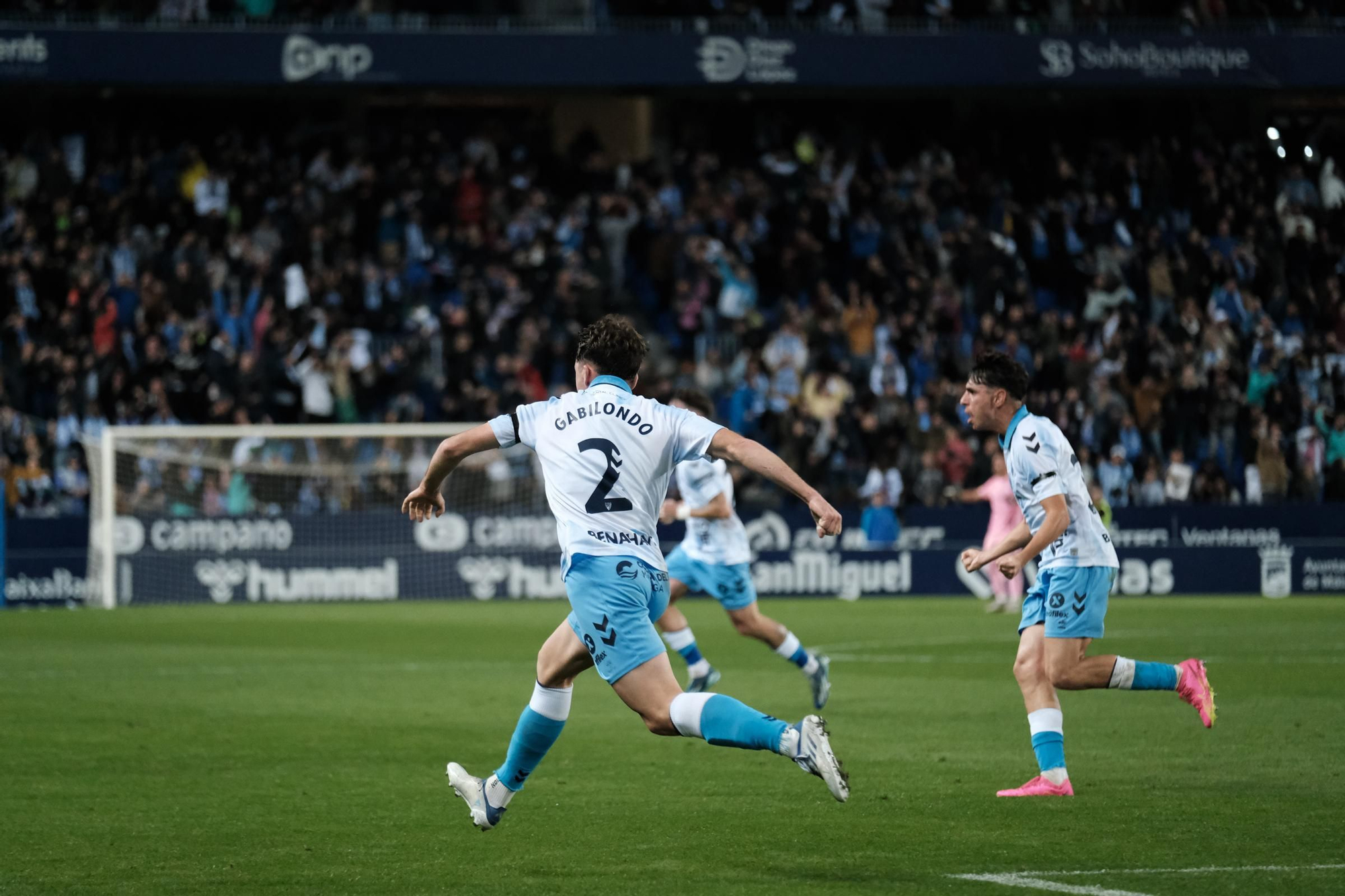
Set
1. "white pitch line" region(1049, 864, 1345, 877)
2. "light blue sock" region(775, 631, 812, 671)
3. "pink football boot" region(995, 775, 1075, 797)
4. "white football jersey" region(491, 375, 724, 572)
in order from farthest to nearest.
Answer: "light blue sock" region(775, 631, 812, 671) < "pink football boot" region(995, 775, 1075, 797) < "white football jersey" region(491, 375, 724, 572) < "white pitch line" region(1049, 864, 1345, 877)

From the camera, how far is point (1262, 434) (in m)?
29.6

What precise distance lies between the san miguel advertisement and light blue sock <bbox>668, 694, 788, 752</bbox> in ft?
68.0

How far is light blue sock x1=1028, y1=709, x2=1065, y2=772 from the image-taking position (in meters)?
9.17

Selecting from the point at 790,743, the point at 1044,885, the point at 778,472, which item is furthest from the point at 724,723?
the point at 1044,885

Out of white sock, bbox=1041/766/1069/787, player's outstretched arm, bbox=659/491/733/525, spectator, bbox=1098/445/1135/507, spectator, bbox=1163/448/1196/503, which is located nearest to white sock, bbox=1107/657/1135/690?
white sock, bbox=1041/766/1069/787

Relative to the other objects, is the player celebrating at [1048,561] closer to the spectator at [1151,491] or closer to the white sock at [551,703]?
the white sock at [551,703]

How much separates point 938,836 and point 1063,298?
25924 millimetres

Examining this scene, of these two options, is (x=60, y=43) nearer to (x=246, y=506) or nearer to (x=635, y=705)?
(x=246, y=506)

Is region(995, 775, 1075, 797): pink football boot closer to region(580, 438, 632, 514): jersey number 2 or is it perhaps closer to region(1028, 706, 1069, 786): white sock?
region(1028, 706, 1069, 786): white sock

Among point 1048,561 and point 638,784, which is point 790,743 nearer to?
point 1048,561

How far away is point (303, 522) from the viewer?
27.5 meters

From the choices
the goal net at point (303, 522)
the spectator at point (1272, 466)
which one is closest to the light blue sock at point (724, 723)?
the goal net at point (303, 522)

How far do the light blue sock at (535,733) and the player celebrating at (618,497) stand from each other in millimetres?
237

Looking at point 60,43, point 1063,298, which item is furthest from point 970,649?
point 60,43
